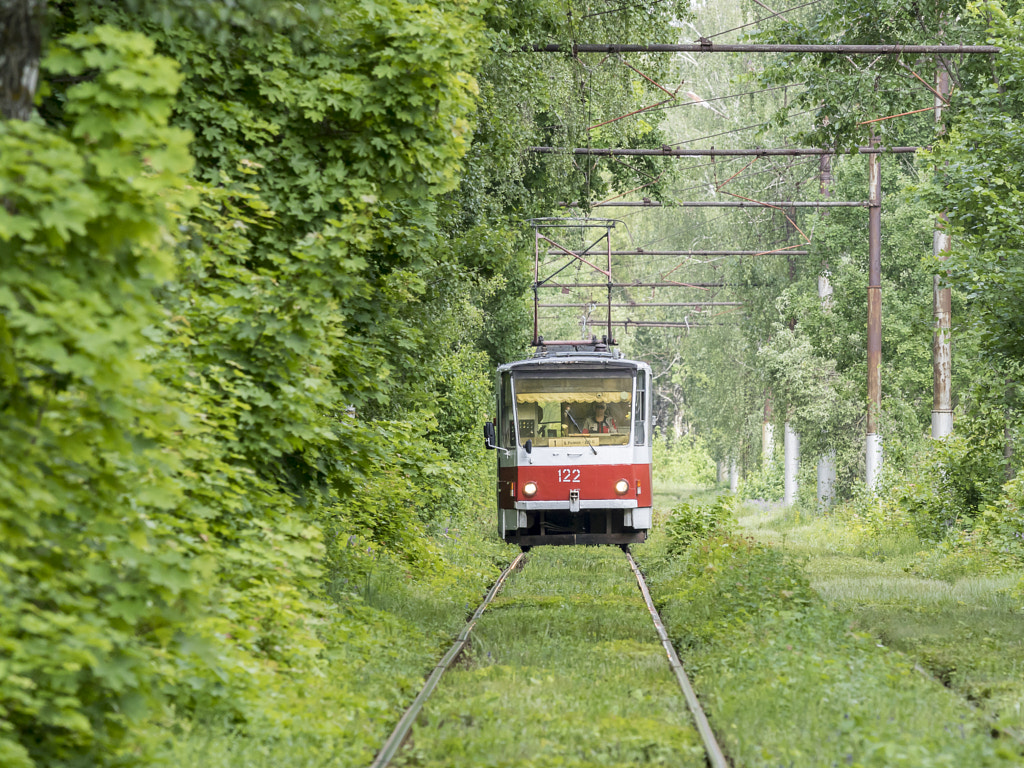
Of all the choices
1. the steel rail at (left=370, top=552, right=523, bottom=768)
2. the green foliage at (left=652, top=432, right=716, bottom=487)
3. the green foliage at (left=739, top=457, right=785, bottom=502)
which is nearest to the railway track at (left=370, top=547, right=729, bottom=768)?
the steel rail at (left=370, top=552, right=523, bottom=768)

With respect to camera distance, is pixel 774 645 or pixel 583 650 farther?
pixel 583 650

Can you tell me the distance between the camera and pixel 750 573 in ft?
45.4

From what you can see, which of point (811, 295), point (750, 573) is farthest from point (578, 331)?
point (750, 573)

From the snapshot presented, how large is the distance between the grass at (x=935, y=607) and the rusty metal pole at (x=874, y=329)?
2.66 meters

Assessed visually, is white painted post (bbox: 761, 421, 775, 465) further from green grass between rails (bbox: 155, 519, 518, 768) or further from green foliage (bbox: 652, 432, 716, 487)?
green grass between rails (bbox: 155, 519, 518, 768)

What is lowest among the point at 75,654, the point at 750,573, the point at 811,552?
the point at 811,552

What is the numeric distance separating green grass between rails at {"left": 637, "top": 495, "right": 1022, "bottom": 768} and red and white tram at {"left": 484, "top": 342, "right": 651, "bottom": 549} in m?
3.05

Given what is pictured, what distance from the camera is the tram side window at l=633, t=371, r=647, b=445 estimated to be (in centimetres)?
1781

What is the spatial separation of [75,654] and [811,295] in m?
31.5

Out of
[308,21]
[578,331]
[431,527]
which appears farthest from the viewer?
[578,331]

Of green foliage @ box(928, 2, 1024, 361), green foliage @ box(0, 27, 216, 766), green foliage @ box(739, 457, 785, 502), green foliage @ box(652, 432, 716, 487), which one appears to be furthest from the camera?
green foliage @ box(652, 432, 716, 487)

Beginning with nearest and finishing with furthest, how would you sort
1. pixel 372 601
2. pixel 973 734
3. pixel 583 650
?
pixel 973 734 < pixel 583 650 < pixel 372 601

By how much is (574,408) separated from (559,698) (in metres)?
9.20

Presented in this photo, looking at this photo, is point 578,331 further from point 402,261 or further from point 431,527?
point 402,261
